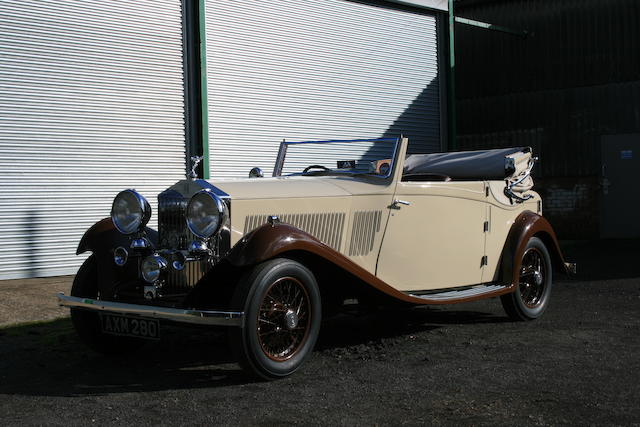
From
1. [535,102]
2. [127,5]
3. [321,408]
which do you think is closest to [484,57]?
[535,102]

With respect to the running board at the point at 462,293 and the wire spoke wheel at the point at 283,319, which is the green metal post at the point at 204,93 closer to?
the running board at the point at 462,293

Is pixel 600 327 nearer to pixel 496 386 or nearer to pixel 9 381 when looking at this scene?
pixel 496 386

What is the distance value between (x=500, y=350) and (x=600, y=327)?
1229 millimetres

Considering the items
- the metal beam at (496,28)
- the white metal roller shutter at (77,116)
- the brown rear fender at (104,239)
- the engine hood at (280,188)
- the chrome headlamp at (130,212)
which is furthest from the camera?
the metal beam at (496,28)

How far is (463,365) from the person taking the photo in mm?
4805

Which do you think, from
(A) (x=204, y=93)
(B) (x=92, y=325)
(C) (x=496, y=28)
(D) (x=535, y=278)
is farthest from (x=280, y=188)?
(C) (x=496, y=28)

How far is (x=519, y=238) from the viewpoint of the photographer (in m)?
6.43

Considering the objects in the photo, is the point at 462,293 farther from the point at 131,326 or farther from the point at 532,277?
the point at 131,326

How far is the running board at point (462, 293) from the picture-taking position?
5.62m

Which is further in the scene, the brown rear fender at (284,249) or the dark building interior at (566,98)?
the dark building interior at (566,98)

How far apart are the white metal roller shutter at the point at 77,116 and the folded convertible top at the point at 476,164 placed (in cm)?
527

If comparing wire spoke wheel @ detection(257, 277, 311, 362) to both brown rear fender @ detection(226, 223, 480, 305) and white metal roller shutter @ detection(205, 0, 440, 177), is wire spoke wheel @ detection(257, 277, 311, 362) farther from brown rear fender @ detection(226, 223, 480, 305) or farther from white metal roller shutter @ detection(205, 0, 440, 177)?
white metal roller shutter @ detection(205, 0, 440, 177)

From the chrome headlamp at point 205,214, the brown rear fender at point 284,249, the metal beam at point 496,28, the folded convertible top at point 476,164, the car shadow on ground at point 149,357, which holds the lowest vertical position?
the car shadow on ground at point 149,357

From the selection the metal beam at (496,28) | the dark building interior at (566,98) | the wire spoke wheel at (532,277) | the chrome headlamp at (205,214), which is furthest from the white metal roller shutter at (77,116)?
the dark building interior at (566,98)
